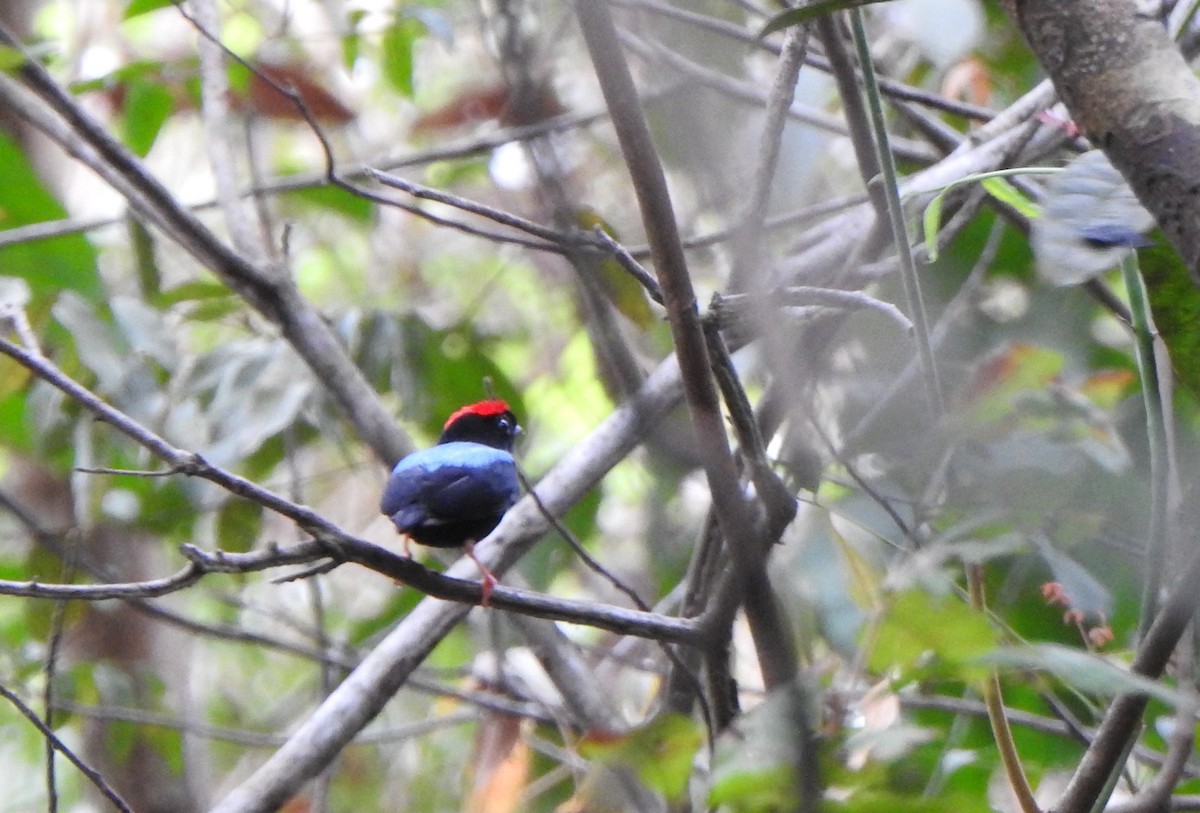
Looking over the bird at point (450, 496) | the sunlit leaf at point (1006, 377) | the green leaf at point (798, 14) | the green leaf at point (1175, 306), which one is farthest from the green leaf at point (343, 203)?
the green leaf at point (1175, 306)

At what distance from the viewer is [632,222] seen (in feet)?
15.1

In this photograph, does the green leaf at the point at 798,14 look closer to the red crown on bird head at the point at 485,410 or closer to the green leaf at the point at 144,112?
the red crown on bird head at the point at 485,410

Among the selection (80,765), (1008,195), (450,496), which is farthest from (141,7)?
(1008,195)

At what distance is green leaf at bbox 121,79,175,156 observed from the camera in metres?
3.35

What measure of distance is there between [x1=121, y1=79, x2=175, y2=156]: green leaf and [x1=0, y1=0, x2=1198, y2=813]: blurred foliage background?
0.03 ft

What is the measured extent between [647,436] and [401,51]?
4.80 feet

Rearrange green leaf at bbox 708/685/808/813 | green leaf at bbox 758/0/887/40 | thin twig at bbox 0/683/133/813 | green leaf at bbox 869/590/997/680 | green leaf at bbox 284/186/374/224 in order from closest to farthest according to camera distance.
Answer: green leaf at bbox 708/685/808/813
green leaf at bbox 869/590/997/680
green leaf at bbox 758/0/887/40
thin twig at bbox 0/683/133/813
green leaf at bbox 284/186/374/224

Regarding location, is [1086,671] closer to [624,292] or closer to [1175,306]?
[1175,306]

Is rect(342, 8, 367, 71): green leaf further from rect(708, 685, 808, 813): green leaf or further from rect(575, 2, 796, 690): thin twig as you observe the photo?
rect(708, 685, 808, 813): green leaf

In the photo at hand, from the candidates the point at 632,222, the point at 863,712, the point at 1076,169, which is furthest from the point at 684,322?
the point at 632,222

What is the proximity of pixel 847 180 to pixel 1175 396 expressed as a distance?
1971 millimetres

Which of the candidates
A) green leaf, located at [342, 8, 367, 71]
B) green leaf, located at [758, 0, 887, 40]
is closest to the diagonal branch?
green leaf, located at [342, 8, 367, 71]

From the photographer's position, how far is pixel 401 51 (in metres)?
3.44

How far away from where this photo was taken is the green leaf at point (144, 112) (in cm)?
335
